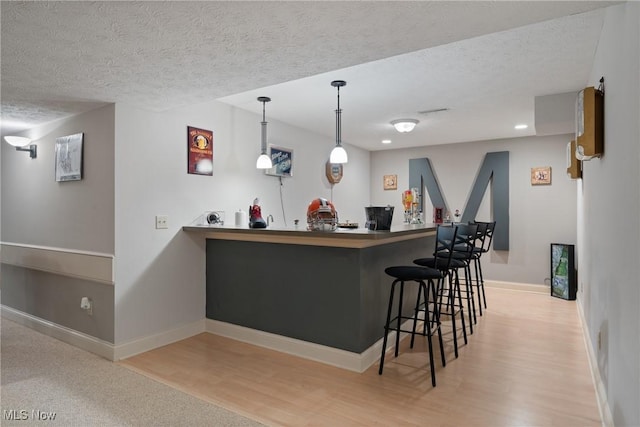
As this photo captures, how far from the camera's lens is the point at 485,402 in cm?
235

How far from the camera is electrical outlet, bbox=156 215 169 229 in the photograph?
3.39 metres

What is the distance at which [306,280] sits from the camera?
311 centimetres

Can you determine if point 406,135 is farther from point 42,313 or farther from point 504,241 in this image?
point 42,313

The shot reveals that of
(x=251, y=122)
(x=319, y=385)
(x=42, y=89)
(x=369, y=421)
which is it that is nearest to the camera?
(x=369, y=421)

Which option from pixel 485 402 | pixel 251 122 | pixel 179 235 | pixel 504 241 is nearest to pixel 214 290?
pixel 179 235

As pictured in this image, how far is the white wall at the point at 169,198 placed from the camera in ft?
10.4

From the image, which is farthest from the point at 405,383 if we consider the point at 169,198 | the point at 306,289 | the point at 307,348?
the point at 169,198

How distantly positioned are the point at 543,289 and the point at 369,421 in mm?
4560

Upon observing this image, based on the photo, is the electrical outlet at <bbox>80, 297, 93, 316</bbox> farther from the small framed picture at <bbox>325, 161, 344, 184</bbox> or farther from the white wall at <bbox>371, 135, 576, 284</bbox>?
the white wall at <bbox>371, 135, 576, 284</bbox>

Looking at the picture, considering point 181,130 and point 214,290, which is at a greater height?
point 181,130

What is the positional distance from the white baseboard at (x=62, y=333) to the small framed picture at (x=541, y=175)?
5.83m

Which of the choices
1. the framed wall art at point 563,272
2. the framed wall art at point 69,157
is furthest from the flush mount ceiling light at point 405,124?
the framed wall art at point 69,157

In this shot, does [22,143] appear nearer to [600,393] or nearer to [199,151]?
[199,151]

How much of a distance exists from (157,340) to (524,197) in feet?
17.6
